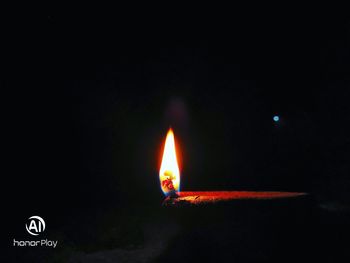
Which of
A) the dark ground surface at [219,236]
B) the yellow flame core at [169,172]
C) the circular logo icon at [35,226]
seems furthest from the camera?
the circular logo icon at [35,226]

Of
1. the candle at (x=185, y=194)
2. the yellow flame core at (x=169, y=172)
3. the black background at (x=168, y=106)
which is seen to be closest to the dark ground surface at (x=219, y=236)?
the candle at (x=185, y=194)

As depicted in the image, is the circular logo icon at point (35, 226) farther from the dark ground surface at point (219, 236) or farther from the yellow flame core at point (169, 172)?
the yellow flame core at point (169, 172)

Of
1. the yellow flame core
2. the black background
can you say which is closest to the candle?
the yellow flame core

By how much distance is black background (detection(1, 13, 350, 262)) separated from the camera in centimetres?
334

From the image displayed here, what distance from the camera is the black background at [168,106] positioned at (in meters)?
3.34

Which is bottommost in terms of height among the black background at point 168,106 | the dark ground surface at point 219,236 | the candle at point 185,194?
the dark ground surface at point 219,236

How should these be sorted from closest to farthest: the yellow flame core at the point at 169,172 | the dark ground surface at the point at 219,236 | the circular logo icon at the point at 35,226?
1. the dark ground surface at the point at 219,236
2. the yellow flame core at the point at 169,172
3. the circular logo icon at the point at 35,226

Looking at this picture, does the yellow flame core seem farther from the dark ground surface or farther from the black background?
the black background

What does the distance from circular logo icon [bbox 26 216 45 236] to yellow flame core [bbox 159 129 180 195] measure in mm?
1337

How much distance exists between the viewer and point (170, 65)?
3.79 m

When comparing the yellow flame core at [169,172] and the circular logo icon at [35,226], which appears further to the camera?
the circular logo icon at [35,226]

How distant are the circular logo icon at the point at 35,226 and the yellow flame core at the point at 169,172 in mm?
1337

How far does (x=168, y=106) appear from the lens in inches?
150

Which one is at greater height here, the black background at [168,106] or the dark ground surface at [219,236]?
the black background at [168,106]
